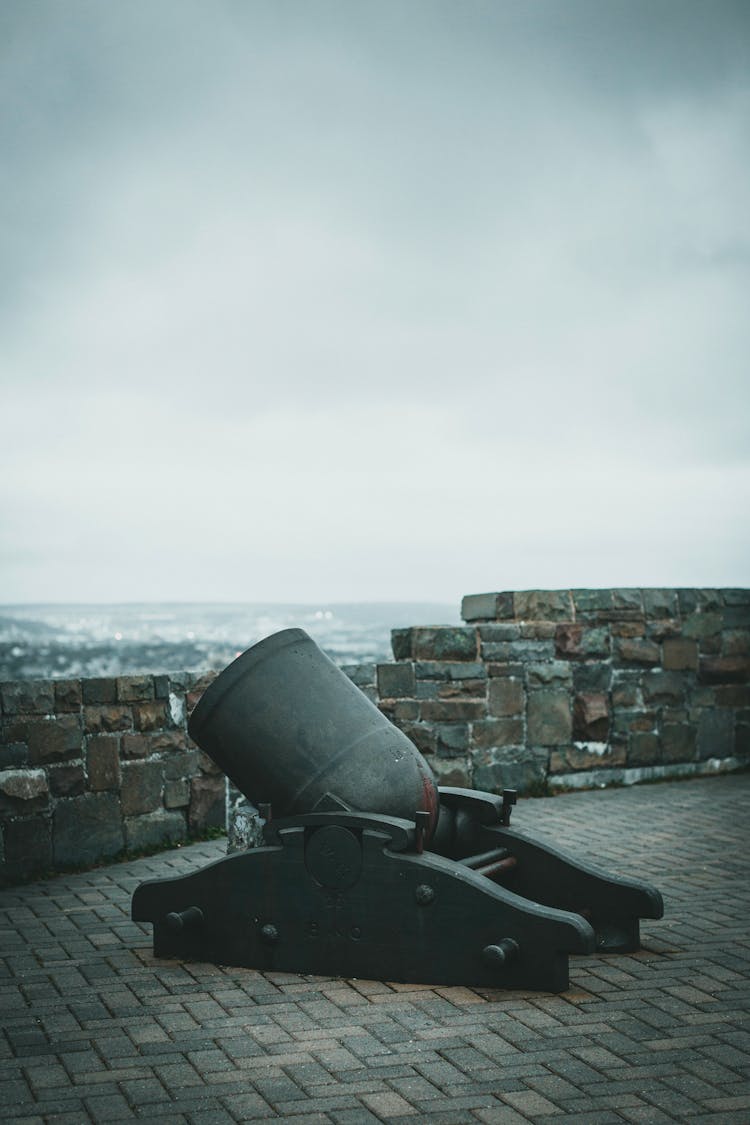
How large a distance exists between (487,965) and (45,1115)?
1645mm

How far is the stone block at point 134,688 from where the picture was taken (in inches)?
270

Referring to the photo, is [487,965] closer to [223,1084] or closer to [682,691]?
[223,1084]

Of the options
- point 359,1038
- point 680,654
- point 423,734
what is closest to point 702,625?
point 680,654

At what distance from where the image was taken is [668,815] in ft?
26.1

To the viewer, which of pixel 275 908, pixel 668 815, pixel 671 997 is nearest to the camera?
pixel 671 997

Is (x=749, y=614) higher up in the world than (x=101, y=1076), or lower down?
higher up

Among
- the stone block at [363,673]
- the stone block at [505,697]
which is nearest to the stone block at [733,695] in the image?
the stone block at [505,697]

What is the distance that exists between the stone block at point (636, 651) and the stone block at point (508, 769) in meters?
1.11

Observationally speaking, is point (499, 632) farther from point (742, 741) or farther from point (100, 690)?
point (100, 690)

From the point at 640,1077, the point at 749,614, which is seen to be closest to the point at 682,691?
the point at 749,614

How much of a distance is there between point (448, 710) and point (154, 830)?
2657 millimetres

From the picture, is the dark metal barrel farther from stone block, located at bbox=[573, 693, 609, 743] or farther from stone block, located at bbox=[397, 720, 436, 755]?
stone block, located at bbox=[573, 693, 609, 743]

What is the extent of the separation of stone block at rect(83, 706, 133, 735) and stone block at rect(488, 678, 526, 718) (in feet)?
10.4

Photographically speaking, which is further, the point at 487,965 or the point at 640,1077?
the point at 487,965
